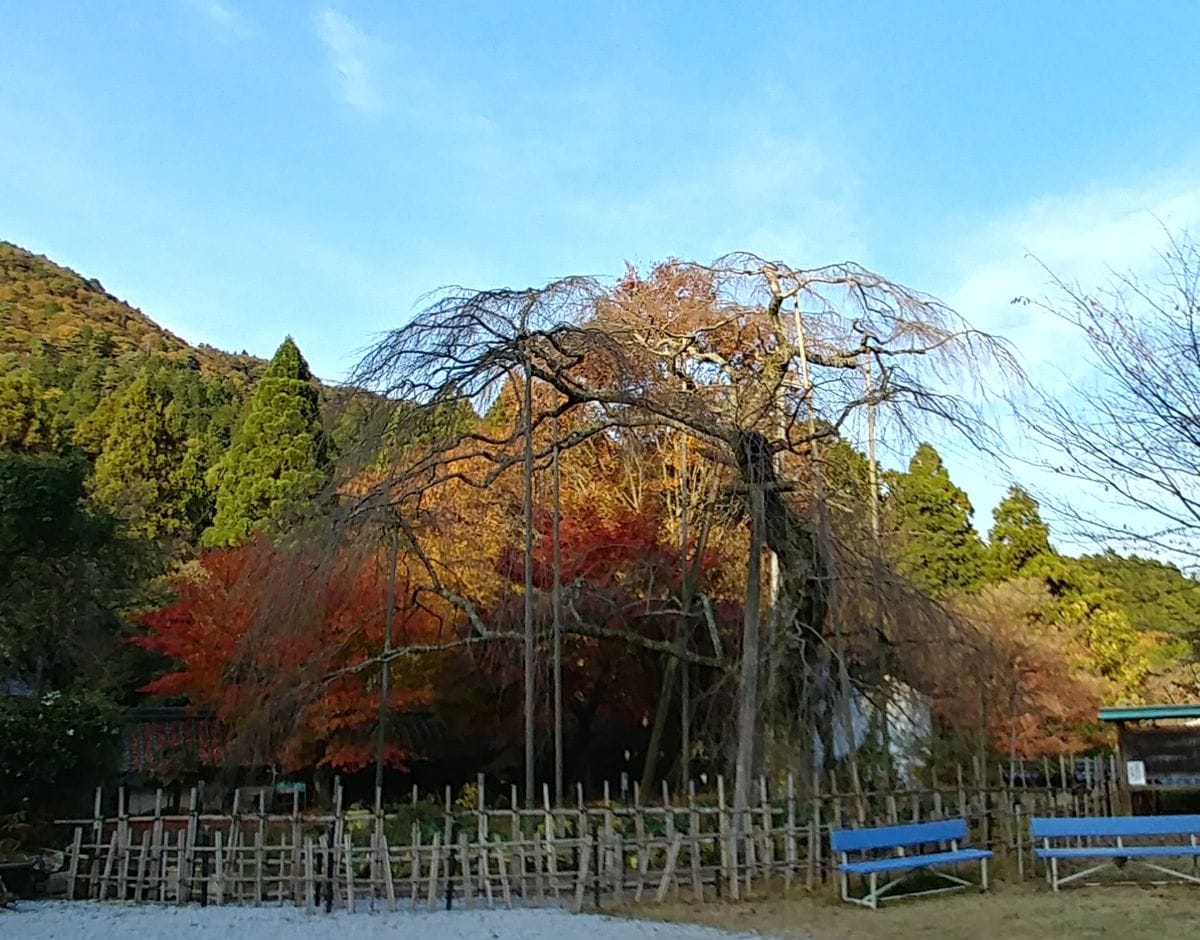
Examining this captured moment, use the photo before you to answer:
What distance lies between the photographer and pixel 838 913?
8641 mm

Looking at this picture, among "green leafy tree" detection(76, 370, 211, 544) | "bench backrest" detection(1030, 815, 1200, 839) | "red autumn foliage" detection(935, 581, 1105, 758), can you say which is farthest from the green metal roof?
"green leafy tree" detection(76, 370, 211, 544)

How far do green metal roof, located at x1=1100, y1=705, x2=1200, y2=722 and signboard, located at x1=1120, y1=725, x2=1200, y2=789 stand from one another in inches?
12.1

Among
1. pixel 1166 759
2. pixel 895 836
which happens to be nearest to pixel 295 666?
pixel 895 836

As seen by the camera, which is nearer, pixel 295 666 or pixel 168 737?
pixel 295 666

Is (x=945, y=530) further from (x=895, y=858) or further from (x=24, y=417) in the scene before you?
(x=24, y=417)

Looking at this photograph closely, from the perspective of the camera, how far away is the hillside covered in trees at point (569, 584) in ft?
35.2

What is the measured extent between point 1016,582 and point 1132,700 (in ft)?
11.7

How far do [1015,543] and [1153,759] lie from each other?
1156 centimetres

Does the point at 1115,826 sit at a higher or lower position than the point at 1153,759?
lower

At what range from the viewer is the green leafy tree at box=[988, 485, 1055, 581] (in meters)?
26.7

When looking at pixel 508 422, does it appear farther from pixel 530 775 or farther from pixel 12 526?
pixel 12 526

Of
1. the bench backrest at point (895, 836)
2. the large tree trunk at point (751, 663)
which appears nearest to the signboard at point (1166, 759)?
the bench backrest at point (895, 836)

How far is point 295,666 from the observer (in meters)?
13.0

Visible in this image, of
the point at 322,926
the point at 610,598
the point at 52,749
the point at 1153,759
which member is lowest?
the point at 322,926
